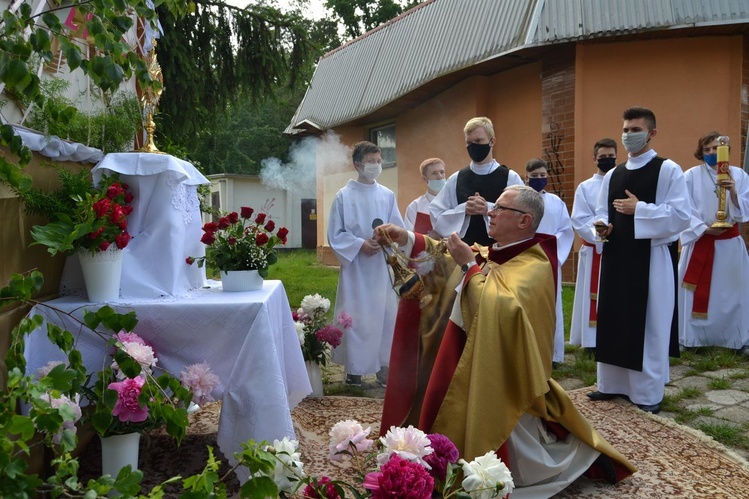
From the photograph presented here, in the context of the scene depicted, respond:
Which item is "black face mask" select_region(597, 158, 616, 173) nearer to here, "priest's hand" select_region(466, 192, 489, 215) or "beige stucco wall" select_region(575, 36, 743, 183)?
"priest's hand" select_region(466, 192, 489, 215)

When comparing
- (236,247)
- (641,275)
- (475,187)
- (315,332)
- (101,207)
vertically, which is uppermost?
(475,187)

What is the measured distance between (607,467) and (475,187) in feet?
8.56

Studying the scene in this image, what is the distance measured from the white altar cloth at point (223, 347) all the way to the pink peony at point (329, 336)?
6.17ft

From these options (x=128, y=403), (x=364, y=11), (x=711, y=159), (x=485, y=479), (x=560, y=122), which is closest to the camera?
(x=485, y=479)

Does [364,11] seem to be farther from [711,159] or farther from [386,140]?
[711,159]

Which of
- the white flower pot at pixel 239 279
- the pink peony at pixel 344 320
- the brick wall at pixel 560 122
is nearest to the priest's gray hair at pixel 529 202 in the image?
the white flower pot at pixel 239 279

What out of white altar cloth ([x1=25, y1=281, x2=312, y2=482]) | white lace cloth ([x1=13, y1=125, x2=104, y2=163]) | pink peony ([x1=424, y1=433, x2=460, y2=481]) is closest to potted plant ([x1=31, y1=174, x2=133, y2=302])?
white altar cloth ([x1=25, y1=281, x2=312, y2=482])

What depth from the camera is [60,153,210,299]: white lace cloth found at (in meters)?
3.50

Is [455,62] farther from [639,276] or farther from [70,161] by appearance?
[70,161]

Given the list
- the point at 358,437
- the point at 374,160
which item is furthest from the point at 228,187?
the point at 358,437

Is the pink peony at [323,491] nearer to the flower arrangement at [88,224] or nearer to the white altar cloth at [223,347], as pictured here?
the white altar cloth at [223,347]

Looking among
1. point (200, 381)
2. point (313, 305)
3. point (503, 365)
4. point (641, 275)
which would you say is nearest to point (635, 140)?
point (641, 275)

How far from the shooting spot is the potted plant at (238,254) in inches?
150

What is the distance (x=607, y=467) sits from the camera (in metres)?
3.59
